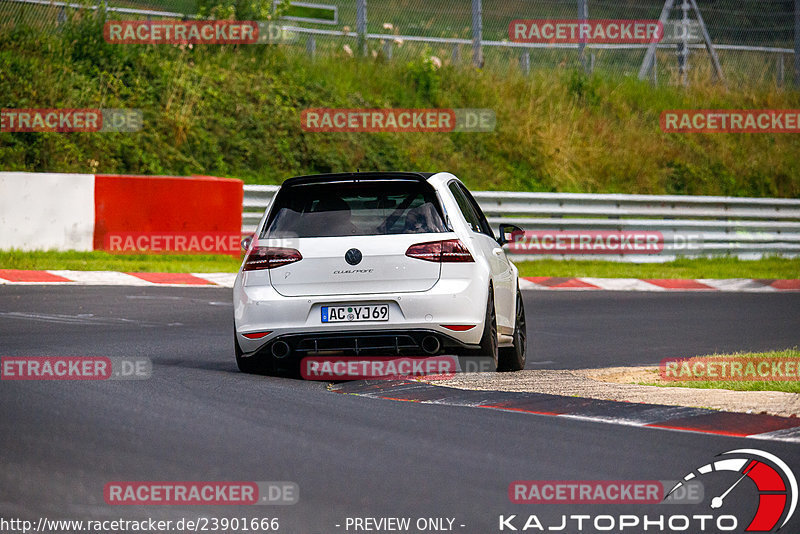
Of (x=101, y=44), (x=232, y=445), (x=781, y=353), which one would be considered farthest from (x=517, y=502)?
(x=101, y=44)

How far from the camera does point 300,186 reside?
942cm

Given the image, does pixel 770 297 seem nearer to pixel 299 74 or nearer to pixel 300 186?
pixel 300 186

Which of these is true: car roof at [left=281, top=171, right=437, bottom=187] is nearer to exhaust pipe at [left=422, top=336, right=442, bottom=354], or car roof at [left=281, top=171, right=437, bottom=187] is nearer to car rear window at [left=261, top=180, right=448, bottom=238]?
car rear window at [left=261, top=180, right=448, bottom=238]

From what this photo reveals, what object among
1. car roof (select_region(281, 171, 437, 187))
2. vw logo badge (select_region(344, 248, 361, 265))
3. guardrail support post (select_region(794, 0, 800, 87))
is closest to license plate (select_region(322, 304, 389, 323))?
vw logo badge (select_region(344, 248, 361, 265))

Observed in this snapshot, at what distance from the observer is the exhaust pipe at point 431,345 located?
9070 mm

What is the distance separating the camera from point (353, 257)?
9055mm

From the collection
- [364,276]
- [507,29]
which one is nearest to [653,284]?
[507,29]

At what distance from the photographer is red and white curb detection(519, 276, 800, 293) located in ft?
65.8

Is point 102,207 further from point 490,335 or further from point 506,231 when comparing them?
point 490,335

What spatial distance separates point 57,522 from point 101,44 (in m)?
22.3

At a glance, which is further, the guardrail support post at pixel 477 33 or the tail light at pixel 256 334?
the guardrail support post at pixel 477 33

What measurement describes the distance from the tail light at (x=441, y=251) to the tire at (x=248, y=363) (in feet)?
4.51

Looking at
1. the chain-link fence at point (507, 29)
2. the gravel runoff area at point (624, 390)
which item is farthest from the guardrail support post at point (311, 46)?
the gravel runoff area at point (624, 390)

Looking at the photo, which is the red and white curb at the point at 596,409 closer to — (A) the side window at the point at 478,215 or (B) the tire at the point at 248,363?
(B) the tire at the point at 248,363
